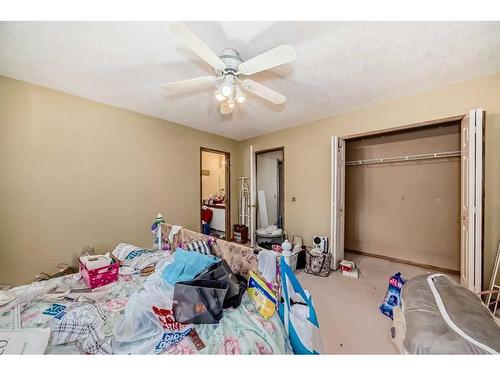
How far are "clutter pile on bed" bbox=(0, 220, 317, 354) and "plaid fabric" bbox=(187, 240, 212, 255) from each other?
174 mm

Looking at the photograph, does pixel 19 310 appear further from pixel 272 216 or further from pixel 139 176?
pixel 272 216

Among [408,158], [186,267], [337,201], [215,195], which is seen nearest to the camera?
[186,267]

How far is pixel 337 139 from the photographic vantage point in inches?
115

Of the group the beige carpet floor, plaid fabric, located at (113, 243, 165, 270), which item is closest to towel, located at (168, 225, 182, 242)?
plaid fabric, located at (113, 243, 165, 270)

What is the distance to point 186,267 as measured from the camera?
145cm

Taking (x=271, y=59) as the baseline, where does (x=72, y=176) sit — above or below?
below

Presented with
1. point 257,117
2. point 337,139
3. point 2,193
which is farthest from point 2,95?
point 337,139

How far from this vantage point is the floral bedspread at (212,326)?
0.93 m

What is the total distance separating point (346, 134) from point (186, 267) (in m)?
2.90

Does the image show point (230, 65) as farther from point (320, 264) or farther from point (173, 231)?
point (320, 264)

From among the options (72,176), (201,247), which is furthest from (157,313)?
(72,176)

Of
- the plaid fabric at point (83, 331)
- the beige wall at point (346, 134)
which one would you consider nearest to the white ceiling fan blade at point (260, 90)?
the beige wall at point (346, 134)

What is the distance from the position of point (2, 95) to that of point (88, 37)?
4.62 ft

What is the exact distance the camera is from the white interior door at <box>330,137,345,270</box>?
113 inches
